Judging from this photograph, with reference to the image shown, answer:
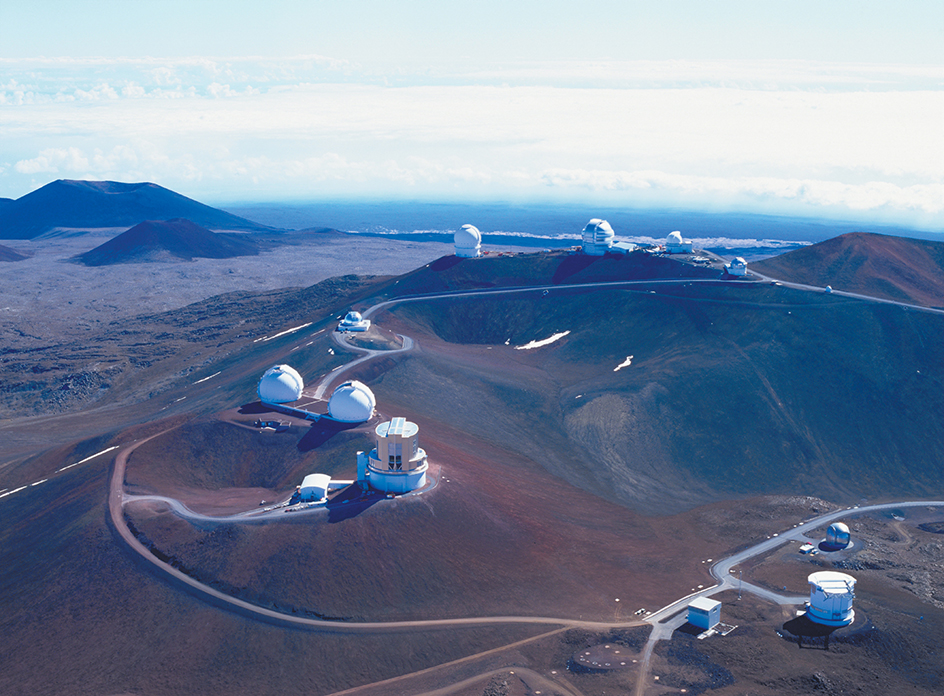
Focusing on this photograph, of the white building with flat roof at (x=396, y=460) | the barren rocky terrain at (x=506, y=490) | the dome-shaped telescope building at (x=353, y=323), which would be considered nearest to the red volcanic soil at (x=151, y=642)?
the barren rocky terrain at (x=506, y=490)

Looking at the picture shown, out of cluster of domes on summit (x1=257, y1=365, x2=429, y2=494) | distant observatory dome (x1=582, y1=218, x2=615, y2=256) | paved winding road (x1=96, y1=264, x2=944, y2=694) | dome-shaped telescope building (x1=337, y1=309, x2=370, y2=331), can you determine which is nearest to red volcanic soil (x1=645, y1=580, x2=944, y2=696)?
paved winding road (x1=96, y1=264, x2=944, y2=694)

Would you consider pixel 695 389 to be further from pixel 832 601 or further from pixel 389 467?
pixel 389 467

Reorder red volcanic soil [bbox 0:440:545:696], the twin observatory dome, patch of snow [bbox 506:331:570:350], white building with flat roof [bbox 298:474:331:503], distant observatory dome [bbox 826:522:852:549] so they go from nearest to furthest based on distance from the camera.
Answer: red volcanic soil [bbox 0:440:545:696] → white building with flat roof [bbox 298:474:331:503] → distant observatory dome [bbox 826:522:852:549] → the twin observatory dome → patch of snow [bbox 506:331:570:350]

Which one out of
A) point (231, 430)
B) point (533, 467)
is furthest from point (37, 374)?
point (533, 467)

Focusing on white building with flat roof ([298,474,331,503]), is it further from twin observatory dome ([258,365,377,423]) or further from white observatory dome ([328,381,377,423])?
twin observatory dome ([258,365,377,423])

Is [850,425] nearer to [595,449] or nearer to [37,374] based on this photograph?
[595,449]
